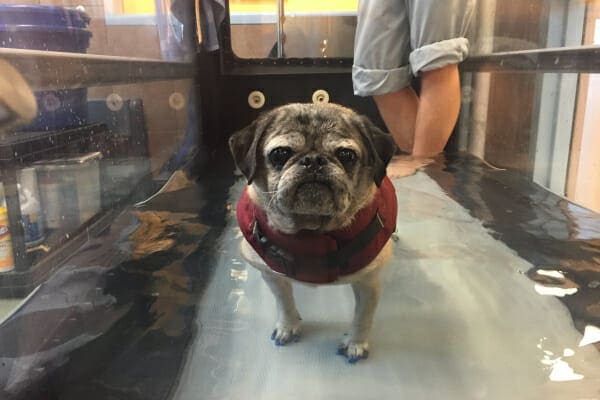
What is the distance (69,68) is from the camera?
1.10 m

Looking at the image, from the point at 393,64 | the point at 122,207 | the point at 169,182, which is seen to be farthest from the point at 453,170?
the point at 122,207

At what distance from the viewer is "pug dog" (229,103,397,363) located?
3.60 ft

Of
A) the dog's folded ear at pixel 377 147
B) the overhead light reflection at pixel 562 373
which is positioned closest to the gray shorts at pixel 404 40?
the dog's folded ear at pixel 377 147

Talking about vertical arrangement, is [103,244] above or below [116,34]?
below

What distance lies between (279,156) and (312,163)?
9 cm

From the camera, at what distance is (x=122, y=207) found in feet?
6.95

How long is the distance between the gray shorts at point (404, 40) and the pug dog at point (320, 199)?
1453 mm

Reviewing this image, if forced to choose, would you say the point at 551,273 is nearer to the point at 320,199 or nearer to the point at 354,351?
the point at 354,351

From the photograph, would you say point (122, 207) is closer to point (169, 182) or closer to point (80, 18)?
point (169, 182)

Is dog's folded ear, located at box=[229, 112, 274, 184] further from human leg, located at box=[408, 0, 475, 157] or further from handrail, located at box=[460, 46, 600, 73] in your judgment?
human leg, located at box=[408, 0, 475, 157]

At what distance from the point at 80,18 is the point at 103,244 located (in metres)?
0.71

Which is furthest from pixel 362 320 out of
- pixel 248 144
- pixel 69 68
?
pixel 69 68

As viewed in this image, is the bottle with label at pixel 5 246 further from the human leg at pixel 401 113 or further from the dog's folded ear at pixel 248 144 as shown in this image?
the human leg at pixel 401 113

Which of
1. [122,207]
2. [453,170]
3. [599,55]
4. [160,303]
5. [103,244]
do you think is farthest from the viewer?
[453,170]
